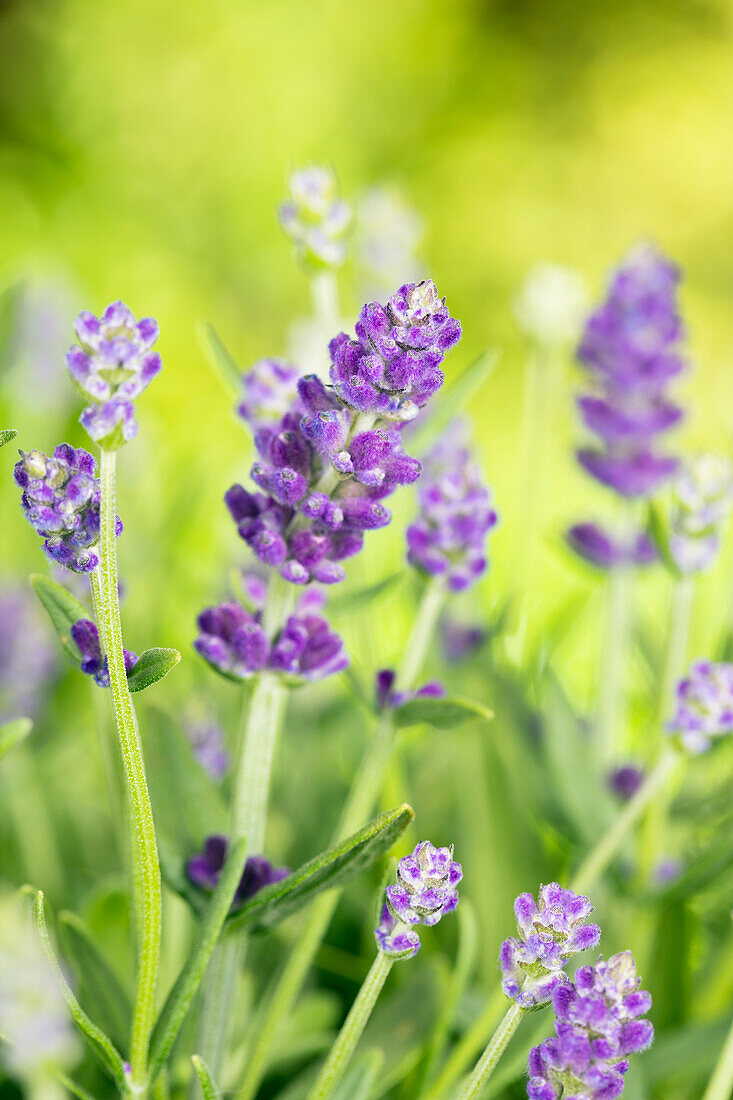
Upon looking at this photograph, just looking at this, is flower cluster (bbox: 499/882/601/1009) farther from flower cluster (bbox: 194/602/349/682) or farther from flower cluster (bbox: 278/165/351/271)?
flower cluster (bbox: 278/165/351/271)

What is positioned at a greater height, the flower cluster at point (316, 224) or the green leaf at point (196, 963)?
the flower cluster at point (316, 224)

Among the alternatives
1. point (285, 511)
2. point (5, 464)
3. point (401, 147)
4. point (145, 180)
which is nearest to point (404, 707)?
point (285, 511)

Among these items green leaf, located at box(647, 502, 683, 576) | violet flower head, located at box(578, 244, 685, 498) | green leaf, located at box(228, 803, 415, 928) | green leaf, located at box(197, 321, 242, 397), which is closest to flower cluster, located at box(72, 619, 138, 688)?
green leaf, located at box(228, 803, 415, 928)

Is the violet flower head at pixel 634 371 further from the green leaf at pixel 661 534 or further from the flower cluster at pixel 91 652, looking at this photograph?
the flower cluster at pixel 91 652

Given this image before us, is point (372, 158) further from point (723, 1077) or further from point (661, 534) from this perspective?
point (723, 1077)

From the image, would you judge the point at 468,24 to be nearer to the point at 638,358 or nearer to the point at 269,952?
the point at 638,358

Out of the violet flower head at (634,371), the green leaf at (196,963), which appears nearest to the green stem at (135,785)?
the green leaf at (196,963)
